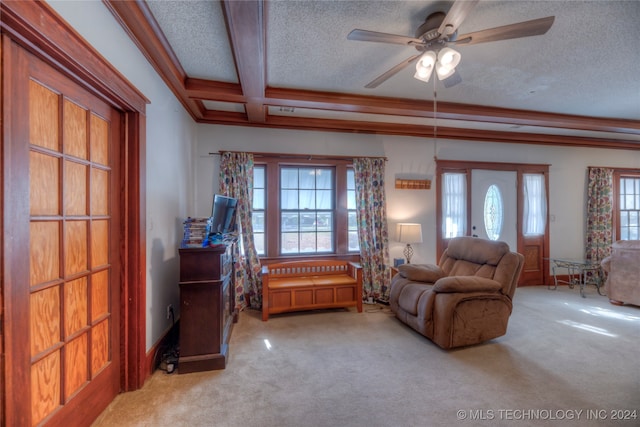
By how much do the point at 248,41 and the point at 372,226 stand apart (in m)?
2.92

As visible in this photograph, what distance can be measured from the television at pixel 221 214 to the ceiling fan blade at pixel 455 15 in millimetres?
2225

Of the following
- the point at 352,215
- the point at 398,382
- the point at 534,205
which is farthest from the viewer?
the point at 534,205

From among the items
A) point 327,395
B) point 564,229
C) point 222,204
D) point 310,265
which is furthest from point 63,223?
point 564,229

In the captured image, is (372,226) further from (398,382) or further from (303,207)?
(398,382)

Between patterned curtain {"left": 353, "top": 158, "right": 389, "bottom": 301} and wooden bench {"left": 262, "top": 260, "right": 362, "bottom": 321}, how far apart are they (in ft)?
1.21

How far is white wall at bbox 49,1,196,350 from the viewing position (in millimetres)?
1552

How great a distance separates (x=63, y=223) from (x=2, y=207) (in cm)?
41

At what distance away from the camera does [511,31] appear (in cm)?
166

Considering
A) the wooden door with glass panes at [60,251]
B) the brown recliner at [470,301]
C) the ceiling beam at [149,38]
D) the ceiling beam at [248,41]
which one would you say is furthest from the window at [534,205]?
the wooden door with glass panes at [60,251]

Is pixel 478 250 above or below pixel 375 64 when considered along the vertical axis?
below

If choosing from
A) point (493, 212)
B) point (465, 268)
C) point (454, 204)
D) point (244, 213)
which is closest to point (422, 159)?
point (454, 204)

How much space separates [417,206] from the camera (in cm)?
449

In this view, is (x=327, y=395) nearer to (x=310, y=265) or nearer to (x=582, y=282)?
(x=310, y=265)

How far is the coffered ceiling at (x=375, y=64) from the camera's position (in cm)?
181
